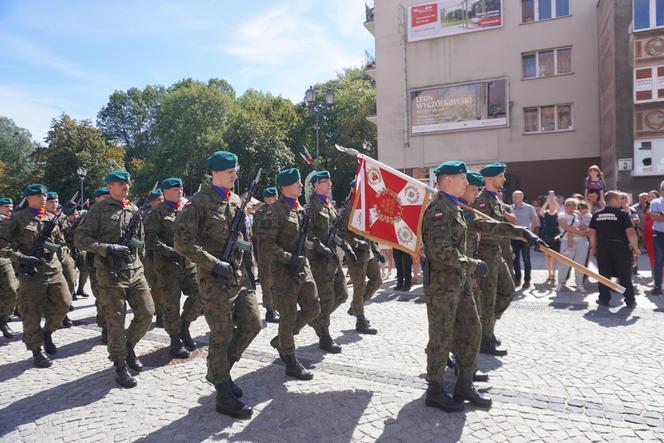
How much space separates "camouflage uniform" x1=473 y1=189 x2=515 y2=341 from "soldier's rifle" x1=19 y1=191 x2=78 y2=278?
18.2ft

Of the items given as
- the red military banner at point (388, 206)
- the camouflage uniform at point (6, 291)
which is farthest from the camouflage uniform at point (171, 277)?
the camouflage uniform at point (6, 291)

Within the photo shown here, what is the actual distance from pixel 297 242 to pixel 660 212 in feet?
25.1

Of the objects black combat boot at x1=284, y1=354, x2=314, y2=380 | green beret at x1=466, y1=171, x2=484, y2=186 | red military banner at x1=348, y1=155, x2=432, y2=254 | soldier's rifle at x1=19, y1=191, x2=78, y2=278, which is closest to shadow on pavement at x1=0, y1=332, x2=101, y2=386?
soldier's rifle at x1=19, y1=191, x2=78, y2=278

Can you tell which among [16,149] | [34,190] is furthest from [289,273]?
[16,149]

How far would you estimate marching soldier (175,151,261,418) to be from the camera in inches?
172

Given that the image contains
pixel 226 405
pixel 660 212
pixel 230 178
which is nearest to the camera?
pixel 226 405

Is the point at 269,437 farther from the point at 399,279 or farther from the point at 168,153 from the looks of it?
the point at 168,153

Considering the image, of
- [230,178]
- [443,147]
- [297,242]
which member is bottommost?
[297,242]

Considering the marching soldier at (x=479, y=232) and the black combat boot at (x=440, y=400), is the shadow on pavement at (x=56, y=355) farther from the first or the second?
the marching soldier at (x=479, y=232)

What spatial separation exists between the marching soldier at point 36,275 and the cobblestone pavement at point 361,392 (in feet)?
1.30

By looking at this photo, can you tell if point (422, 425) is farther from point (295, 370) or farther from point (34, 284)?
point (34, 284)

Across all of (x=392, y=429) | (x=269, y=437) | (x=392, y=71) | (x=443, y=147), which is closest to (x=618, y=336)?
(x=392, y=429)

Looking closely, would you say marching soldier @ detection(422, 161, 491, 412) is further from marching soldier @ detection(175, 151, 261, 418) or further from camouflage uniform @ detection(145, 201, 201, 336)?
camouflage uniform @ detection(145, 201, 201, 336)

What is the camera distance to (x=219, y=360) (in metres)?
4.54
